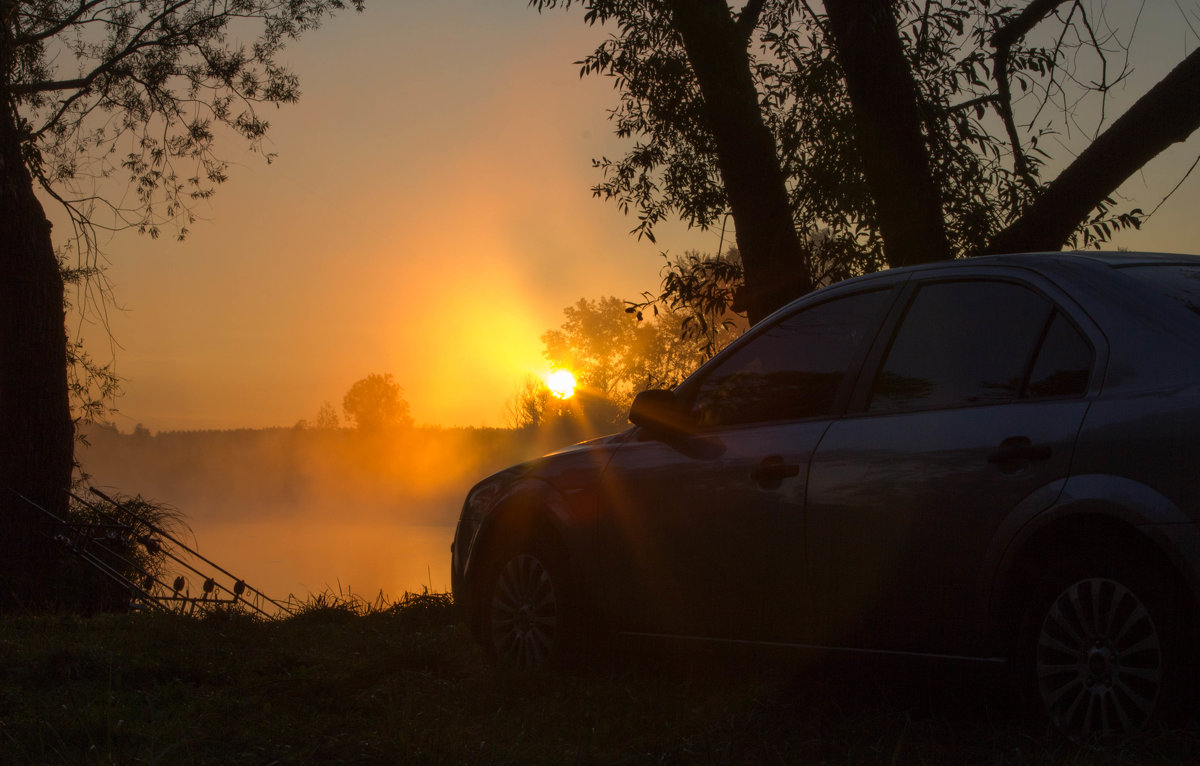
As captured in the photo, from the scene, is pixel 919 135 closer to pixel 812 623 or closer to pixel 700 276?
pixel 700 276

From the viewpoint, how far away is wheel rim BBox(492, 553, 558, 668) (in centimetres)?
556

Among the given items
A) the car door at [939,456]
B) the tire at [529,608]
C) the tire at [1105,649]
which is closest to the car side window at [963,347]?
the car door at [939,456]

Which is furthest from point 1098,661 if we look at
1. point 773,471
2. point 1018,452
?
point 773,471

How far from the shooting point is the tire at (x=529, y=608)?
544 cm

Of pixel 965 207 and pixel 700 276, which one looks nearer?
pixel 965 207

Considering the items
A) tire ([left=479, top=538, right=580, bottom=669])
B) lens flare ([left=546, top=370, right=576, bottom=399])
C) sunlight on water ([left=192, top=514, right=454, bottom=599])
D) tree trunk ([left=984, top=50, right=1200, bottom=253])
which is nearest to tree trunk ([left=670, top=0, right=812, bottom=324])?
tree trunk ([left=984, top=50, right=1200, bottom=253])

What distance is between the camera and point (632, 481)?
527cm

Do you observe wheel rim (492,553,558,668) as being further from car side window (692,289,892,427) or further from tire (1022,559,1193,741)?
tire (1022,559,1193,741)

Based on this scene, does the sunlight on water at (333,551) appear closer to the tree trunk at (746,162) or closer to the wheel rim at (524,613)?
the tree trunk at (746,162)

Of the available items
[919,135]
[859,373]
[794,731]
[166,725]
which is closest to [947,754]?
[794,731]

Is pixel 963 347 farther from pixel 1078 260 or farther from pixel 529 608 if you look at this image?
pixel 529 608

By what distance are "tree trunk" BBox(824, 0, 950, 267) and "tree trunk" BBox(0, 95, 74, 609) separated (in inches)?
340

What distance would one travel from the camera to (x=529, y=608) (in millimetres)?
5668

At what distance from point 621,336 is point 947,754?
70004 millimetres
